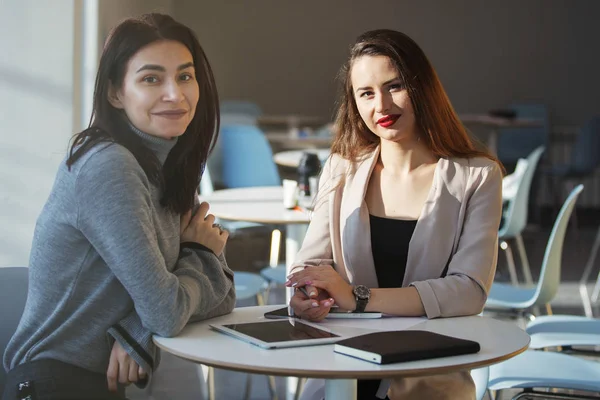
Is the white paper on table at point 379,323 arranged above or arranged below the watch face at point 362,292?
below

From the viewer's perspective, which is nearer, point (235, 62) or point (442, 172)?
point (442, 172)

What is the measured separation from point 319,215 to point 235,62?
873cm

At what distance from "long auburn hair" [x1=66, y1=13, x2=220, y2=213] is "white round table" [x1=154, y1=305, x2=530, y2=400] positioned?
1.00 feet

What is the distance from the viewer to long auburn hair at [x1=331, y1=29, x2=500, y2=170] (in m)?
2.11

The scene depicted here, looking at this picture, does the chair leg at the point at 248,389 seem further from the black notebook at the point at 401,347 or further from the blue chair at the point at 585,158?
the blue chair at the point at 585,158

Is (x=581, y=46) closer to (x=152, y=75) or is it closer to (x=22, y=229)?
(x=22, y=229)

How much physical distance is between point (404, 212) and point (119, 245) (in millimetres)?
823

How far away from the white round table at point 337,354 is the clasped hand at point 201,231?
0.54 ft

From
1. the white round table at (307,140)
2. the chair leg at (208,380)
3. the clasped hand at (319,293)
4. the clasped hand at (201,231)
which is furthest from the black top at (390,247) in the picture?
the white round table at (307,140)

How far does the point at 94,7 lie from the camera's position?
4285mm

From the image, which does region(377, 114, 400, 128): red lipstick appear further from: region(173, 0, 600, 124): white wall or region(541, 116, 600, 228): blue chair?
region(173, 0, 600, 124): white wall

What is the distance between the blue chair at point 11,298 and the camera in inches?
76.9

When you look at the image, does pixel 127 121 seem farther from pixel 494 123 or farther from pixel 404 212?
pixel 494 123

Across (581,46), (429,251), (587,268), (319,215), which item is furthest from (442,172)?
(581,46)
